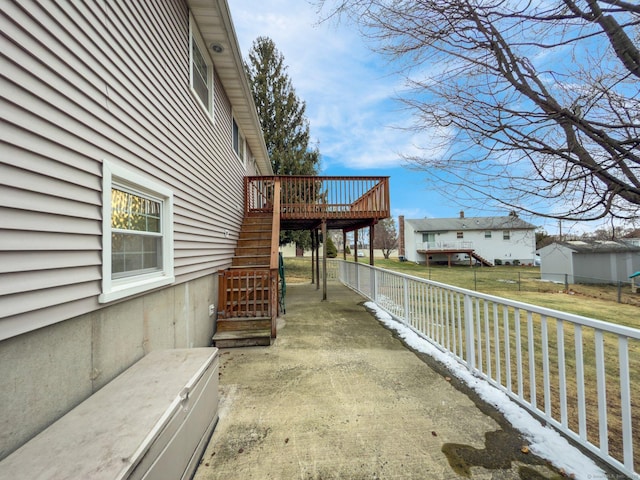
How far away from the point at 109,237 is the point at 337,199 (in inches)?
239

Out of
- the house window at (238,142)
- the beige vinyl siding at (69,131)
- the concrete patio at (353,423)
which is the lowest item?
the concrete patio at (353,423)

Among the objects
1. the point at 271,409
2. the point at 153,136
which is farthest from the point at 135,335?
the point at 153,136

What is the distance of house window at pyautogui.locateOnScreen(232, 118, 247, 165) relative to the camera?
6.64m

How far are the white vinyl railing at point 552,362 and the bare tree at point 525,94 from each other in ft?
4.39

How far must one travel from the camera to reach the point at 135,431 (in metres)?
1.32

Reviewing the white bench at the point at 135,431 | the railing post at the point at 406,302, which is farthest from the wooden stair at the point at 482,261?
the white bench at the point at 135,431

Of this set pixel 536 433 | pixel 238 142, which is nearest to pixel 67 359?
pixel 536 433

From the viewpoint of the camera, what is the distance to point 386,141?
3504 millimetres

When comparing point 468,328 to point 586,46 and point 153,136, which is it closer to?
point 586,46

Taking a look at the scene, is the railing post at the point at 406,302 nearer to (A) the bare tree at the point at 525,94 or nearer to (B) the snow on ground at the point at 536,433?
(B) the snow on ground at the point at 536,433

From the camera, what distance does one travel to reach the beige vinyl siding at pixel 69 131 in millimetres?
1384

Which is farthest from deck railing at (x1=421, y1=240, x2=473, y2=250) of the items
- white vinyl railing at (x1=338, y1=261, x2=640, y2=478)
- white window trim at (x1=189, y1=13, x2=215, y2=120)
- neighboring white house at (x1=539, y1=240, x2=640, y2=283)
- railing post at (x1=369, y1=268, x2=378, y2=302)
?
white window trim at (x1=189, y1=13, x2=215, y2=120)

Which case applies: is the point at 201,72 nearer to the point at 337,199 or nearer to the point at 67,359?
the point at 337,199

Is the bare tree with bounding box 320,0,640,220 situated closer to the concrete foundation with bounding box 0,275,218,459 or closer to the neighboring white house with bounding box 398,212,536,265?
the concrete foundation with bounding box 0,275,218,459
